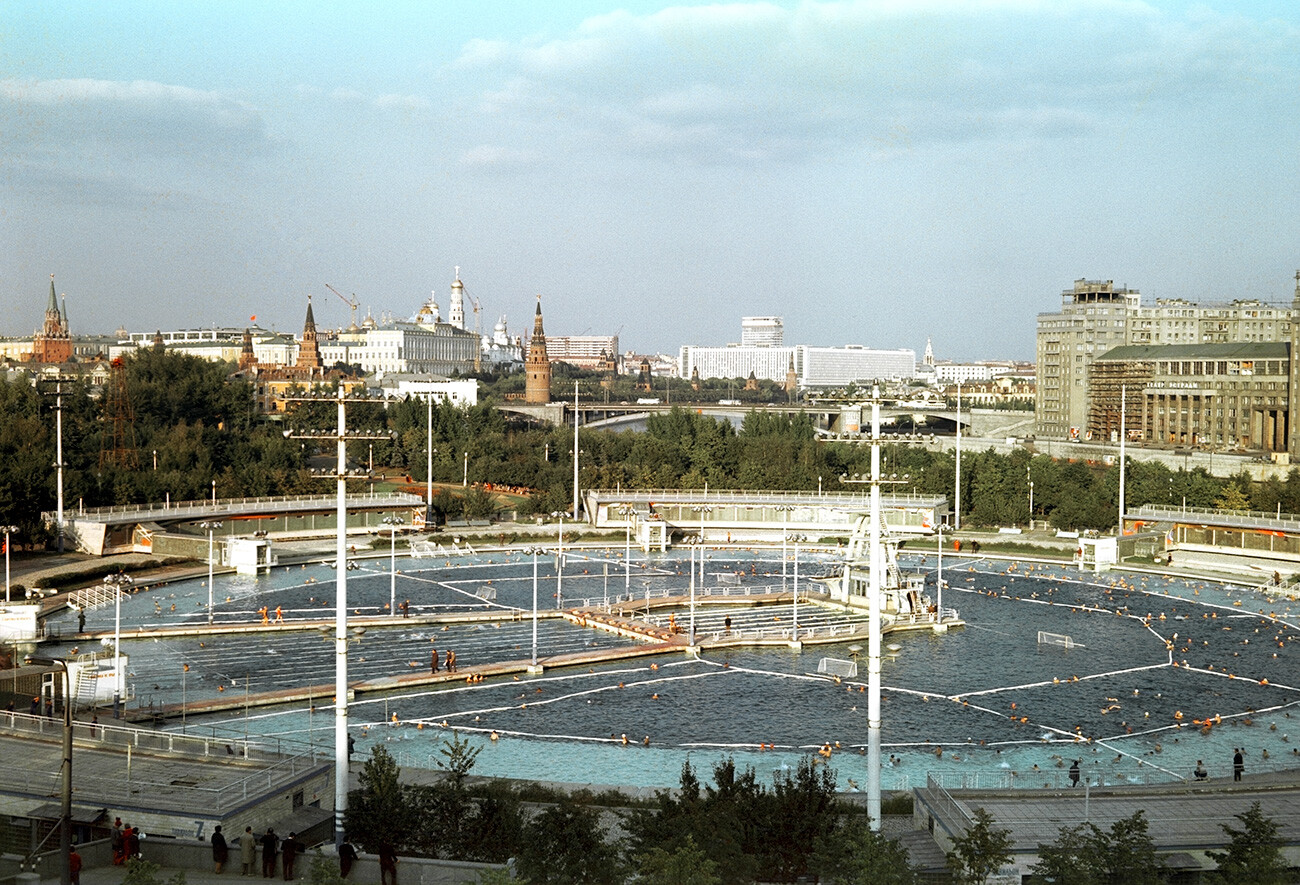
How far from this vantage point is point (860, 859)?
59.5 feet

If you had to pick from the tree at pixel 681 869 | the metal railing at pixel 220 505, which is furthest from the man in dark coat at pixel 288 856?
the metal railing at pixel 220 505

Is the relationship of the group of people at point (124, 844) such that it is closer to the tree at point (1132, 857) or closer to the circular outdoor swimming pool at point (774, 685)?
the circular outdoor swimming pool at point (774, 685)

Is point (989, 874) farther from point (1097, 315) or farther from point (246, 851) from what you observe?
point (1097, 315)

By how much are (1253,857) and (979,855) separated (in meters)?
3.78

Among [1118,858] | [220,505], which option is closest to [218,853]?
[1118,858]

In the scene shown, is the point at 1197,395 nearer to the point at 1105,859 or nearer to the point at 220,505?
the point at 220,505

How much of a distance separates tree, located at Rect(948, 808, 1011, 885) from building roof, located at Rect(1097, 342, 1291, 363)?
10554 centimetres

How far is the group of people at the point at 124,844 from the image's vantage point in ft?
69.1

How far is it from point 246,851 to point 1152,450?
323 ft

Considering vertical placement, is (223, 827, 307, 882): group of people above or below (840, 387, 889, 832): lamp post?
below

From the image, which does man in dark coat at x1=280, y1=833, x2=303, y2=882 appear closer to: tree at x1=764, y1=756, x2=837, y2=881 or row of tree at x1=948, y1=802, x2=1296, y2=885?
tree at x1=764, y1=756, x2=837, y2=881

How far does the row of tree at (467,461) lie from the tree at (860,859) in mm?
52380

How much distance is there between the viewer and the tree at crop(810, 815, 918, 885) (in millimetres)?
17812

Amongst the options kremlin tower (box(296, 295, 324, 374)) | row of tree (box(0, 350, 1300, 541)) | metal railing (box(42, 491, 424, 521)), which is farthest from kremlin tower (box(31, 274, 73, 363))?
metal railing (box(42, 491, 424, 521))
